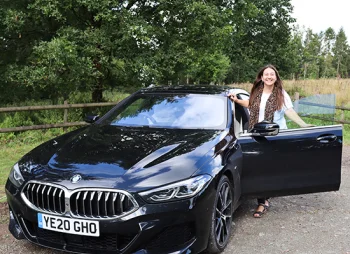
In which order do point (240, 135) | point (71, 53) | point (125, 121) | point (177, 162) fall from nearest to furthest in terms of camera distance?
point (177, 162) < point (240, 135) < point (125, 121) < point (71, 53)

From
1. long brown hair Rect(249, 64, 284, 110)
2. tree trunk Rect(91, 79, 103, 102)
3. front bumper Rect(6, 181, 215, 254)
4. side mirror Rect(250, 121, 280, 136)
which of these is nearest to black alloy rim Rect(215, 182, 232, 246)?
front bumper Rect(6, 181, 215, 254)

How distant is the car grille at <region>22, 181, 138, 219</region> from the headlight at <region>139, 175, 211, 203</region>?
0.13m

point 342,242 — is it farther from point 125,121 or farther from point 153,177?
point 125,121

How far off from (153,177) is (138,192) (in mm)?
186

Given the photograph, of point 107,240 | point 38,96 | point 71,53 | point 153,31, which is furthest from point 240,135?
point 38,96

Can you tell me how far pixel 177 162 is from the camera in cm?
305

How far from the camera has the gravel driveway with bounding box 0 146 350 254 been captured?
3.55 m

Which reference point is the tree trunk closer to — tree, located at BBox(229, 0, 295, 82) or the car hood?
the car hood

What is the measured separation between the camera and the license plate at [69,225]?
2.72m

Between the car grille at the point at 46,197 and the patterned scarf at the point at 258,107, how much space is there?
2607 millimetres

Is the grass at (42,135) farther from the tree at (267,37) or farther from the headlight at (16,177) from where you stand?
the tree at (267,37)

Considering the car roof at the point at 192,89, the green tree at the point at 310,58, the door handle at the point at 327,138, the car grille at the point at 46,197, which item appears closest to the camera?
the car grille at the point at 46,197

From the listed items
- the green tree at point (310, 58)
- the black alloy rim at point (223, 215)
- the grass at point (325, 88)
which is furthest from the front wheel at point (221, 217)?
the green tree at point (310, 58)

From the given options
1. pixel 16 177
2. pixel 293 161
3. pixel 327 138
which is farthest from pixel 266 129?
pixel 16 177
